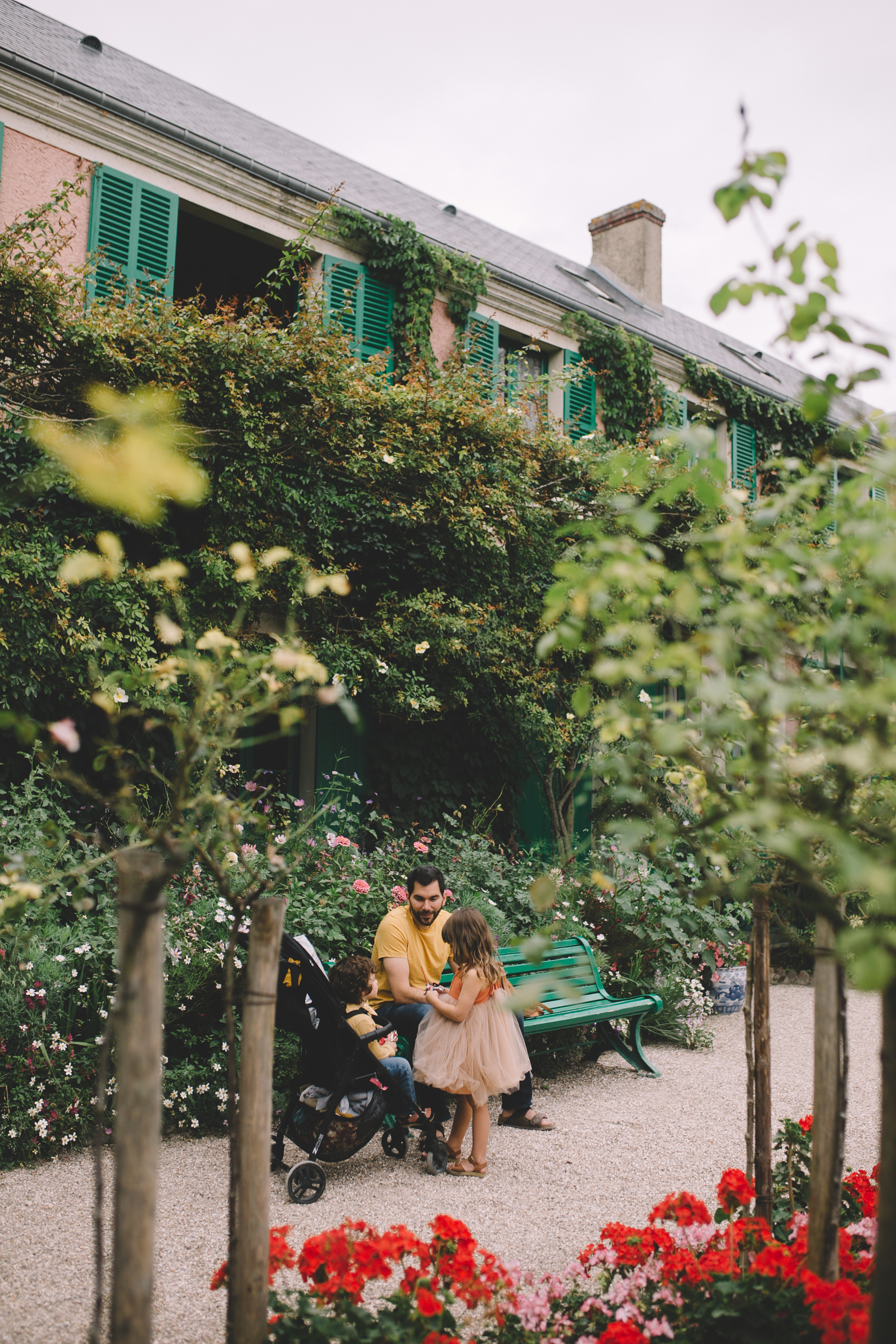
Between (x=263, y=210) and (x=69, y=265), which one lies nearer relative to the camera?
(x=69, y=265)

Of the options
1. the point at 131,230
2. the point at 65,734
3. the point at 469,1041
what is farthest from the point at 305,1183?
the point at 131,230

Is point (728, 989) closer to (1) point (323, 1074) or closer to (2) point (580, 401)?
(1) point (323, 1074)

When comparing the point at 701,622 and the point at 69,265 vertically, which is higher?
the point at 69,265

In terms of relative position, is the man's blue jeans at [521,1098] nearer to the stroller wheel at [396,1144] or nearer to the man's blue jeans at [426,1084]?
the man's blue jeans at [426,1084]

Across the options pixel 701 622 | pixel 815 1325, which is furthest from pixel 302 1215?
pixel 701 622

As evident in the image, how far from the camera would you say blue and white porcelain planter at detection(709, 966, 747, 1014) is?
7.54 metres

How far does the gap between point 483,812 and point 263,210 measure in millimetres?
5762

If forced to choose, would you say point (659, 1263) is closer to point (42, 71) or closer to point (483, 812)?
point (483, 812)

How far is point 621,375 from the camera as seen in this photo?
10859mm

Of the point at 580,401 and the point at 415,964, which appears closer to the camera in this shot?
the point at 415,964

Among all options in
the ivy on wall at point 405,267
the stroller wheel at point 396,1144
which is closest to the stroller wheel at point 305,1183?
the stroller wheel at point 396,1144

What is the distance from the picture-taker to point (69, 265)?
21.7ft

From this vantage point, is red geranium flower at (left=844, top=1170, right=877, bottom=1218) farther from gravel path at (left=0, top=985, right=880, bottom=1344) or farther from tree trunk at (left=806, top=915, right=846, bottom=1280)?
gravel path at (left=0, top=985, right=880, bottom=1344)

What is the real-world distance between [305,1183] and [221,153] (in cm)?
793
